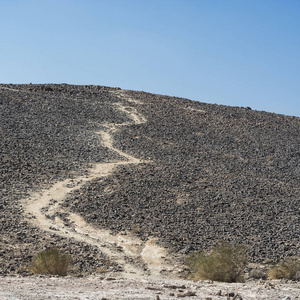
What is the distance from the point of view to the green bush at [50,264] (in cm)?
1451

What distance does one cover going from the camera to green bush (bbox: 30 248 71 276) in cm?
1451

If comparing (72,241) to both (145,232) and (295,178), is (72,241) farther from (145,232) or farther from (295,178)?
(295,178)

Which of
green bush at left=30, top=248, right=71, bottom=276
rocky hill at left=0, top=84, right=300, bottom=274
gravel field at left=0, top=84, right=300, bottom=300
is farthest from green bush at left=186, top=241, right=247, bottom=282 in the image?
green bush at left=30, top=248, right=71, bottom=276

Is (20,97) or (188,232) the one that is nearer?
(188,232)

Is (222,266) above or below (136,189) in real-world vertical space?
below

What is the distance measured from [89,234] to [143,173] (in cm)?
842

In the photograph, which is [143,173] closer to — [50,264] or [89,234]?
[89,234]

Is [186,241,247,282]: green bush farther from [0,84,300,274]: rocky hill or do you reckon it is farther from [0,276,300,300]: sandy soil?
[0,84,300,274]: rocky hill

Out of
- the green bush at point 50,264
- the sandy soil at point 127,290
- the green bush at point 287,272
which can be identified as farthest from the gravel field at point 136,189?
the green bush at point 287,272

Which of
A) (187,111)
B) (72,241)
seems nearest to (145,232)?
(72,241)

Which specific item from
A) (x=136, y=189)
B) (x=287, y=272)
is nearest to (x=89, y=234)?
(x=136, y=189)

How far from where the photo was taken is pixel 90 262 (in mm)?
16484

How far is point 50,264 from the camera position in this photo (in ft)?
47.8

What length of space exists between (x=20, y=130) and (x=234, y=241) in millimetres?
19610
